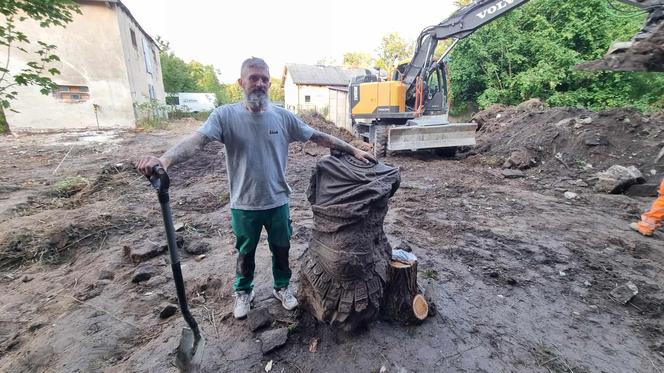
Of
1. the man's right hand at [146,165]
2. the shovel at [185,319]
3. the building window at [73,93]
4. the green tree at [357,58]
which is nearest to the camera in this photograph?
the man's right hand at [146,165]

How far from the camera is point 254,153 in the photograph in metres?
2.16

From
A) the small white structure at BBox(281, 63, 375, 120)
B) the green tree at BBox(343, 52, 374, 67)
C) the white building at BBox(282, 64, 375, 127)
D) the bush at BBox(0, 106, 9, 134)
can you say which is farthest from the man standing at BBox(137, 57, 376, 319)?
the green tree at BBox(343, 52, 374, 67)

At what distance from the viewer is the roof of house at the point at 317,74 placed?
92.9 feet

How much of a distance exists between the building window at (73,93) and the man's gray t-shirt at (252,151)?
49.6 ft

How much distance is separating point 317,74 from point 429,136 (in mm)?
23924

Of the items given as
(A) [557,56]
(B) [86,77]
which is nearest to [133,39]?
(B) [86,77]

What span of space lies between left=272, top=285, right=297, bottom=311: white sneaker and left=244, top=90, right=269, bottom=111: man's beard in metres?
1.53

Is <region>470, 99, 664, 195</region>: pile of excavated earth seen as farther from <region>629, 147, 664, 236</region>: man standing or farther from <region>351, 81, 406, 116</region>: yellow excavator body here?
<region>351, 81, 406, 116</region>: yellow excavator body

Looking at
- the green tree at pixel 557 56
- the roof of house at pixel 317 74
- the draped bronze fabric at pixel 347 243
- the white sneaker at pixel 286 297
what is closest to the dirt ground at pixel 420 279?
the white sneaker at pixel 286 297

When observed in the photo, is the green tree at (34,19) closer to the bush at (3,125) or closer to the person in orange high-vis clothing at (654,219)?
the person in orange high-vis clothing at (654,219)

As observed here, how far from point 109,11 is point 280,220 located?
1584 cm

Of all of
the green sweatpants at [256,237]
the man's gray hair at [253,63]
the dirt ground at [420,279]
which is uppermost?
the man's gray hair at [253,63]

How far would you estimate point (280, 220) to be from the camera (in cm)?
236

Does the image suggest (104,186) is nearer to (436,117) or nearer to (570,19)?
(436,117)
